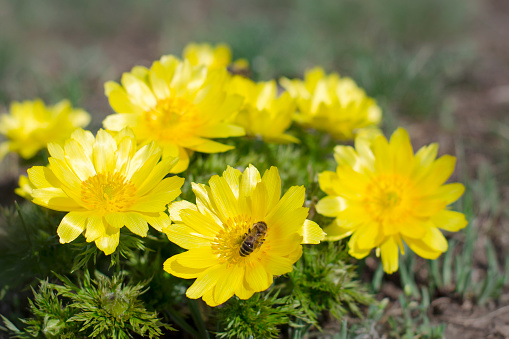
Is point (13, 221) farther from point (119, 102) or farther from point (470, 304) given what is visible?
point (470, 304)

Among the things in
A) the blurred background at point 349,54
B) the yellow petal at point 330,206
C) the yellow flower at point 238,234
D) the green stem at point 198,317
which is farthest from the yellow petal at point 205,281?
the blurred background at point 349,54

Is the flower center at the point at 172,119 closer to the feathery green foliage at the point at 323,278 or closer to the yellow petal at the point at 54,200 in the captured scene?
the yellow petal at the point at 54,200

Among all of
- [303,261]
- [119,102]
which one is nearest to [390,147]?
[303,261]

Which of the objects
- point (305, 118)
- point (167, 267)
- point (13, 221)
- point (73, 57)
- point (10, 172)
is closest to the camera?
point (167, 267)

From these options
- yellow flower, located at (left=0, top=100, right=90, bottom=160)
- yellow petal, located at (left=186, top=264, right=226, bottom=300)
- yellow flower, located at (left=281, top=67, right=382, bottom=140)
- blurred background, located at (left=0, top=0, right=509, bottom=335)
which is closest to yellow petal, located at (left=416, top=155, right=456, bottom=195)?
yellow flower, located at (left=281, top=67, right=382, bottom=140)

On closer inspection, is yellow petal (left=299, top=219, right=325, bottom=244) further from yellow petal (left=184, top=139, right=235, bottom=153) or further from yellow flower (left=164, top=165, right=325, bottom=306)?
yellow petal (left=184, top=139, right=235, bottom=153)

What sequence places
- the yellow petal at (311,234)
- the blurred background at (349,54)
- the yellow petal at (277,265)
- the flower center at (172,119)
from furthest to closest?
the blurred background at (349,54) → the flower center at (172,119) → the yellow petal at (311,234) → the yellow petal at (277,265)

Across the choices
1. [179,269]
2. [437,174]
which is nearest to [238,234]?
[179,269]
